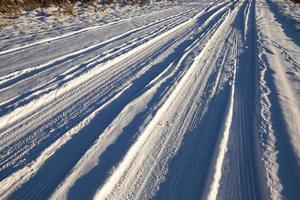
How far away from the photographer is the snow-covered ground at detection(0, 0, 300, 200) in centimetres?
324

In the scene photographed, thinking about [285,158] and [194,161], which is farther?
[285,158]

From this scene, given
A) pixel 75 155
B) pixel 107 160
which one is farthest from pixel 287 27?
pixel 75 155

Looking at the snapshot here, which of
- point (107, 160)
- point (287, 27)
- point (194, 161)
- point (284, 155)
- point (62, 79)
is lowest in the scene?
point (287, 27)

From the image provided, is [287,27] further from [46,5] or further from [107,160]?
[107,160]

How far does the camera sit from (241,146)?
392cm

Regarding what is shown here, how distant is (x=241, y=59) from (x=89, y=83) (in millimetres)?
3732

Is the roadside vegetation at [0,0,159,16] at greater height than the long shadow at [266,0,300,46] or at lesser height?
greater

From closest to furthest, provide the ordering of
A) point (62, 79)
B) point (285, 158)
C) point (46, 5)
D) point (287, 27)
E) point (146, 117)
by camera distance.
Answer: point (285, 158)
point (146, 117)
point (62, 79)
point (287, 27)
point (46, 5)

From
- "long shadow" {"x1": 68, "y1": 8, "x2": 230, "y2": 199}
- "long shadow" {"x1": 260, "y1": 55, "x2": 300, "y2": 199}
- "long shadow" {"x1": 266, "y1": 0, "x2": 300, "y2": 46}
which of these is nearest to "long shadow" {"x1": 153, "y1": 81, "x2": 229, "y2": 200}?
"long shadow" {"x1": 68, "y1": 8, "x2": 230, "y2": 199}

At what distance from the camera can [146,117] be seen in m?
4.46

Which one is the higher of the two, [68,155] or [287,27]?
[68,155]

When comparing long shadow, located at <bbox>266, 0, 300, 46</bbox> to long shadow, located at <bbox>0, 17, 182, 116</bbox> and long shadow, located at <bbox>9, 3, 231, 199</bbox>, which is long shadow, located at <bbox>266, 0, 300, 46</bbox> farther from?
long shadow, located at <bbox>9, 3, 231, 199</bbox>

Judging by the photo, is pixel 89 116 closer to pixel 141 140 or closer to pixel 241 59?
pixel 141 140

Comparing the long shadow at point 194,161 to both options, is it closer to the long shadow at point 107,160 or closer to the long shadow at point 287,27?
the long shadow at point 107,160
